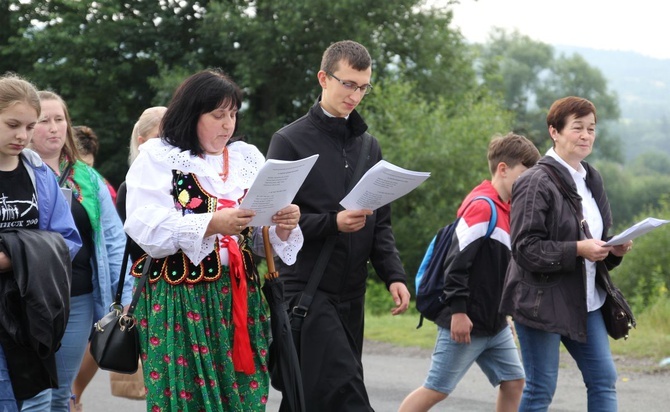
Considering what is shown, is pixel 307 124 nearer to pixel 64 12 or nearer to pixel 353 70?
A: pixel 353 70

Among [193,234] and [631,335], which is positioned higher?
[193,234]

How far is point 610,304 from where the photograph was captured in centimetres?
524

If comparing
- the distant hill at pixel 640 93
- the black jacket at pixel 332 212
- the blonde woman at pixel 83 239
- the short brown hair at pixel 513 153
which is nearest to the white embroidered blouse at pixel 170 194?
the black jacket at pixel 332 212

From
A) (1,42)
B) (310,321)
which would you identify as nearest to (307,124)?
(310,321)

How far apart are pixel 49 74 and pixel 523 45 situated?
7407 cm

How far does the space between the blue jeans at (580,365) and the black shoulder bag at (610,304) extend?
0.15 ft

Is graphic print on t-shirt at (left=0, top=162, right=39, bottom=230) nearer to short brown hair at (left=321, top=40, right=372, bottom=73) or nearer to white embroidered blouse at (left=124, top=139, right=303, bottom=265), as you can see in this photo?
white embroidered blouse at (left=124, top=139, right=303, bottom=265)

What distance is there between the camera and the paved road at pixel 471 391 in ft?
24.6

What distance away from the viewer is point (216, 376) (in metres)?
4.14

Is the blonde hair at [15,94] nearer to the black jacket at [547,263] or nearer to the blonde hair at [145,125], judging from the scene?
the blonde hair at [145,125]

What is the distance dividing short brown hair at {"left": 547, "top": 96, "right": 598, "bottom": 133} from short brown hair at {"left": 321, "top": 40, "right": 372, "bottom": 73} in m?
1.03

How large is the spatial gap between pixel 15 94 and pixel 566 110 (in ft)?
9.06

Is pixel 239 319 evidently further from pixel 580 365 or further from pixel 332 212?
pixel 580 365

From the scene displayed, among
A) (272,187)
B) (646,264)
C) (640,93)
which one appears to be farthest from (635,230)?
(640,93)
